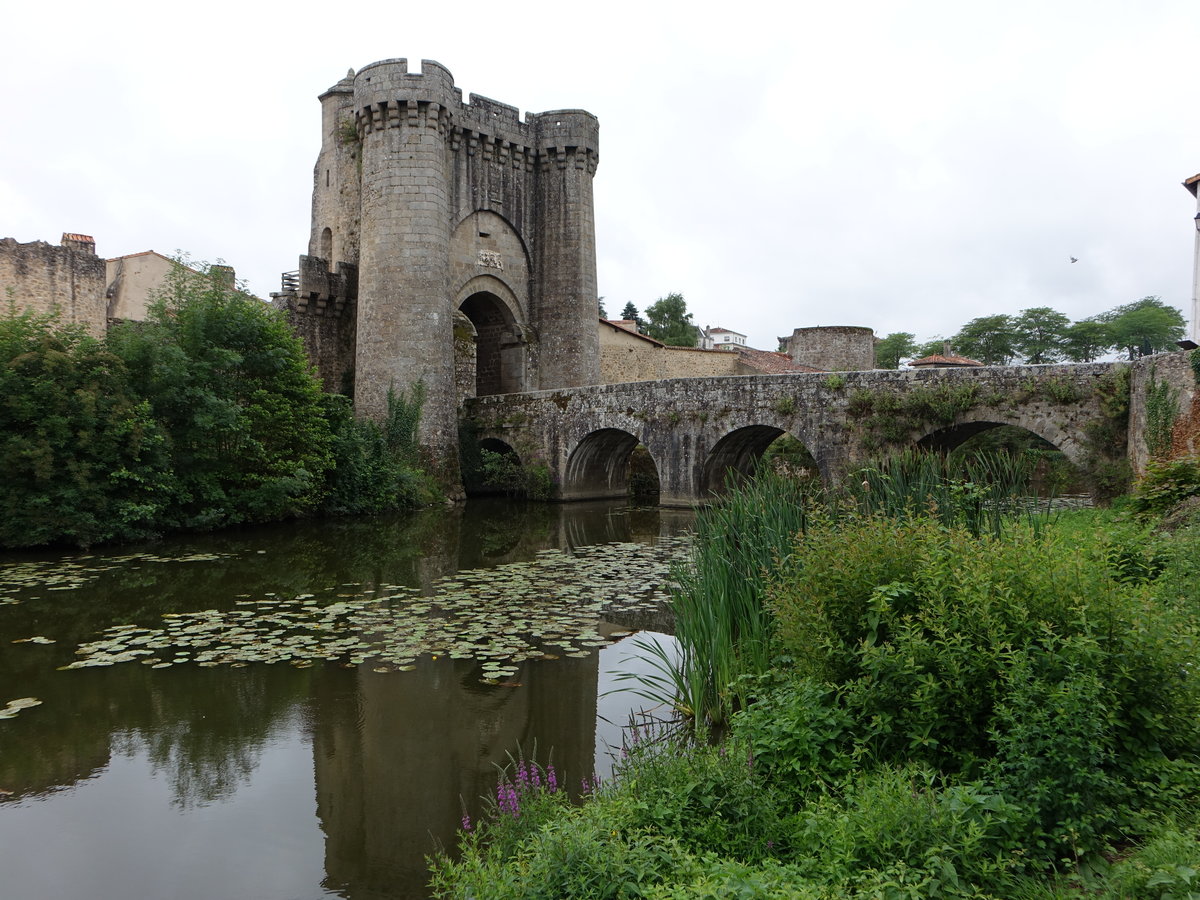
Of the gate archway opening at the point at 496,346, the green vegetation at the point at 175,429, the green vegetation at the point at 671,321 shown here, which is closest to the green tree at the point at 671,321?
the green vegetation at the point at 671,321

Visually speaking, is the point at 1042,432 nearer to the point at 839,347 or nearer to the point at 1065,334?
the point at 839,347

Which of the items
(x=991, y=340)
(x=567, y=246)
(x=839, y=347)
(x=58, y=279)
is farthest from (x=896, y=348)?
(x=58, y=279)

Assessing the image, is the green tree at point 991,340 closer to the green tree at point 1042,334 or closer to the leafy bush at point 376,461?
the green tree at point 1042,334

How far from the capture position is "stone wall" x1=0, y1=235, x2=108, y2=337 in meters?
19.7

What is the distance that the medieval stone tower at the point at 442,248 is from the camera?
19.9 metres

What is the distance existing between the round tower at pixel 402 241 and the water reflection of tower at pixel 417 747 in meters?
14.2

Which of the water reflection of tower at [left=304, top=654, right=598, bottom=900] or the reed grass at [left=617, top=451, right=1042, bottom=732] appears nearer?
the water reflection of tower at [left=304, top=654, right=598, bottom=900]

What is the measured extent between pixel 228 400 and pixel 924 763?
13862 mm

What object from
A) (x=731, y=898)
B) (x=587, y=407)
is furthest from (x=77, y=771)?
(x=587, y=407)

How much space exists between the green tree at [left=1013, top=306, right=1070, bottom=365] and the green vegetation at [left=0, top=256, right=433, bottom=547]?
37.7 metres

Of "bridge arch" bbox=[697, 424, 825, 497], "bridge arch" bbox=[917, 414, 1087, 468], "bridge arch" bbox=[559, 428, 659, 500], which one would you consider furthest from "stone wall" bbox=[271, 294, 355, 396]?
"bridge arch" bbox=[917, 414, 1087, 468]

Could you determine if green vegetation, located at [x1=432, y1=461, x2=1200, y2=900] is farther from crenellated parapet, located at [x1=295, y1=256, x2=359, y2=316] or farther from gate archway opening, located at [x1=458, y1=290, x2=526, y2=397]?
gate archway opening, located at [x1=458, y1=290, x2=526, y2=397]

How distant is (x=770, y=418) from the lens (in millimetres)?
16578

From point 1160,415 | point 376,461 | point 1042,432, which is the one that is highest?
point 1160,415
